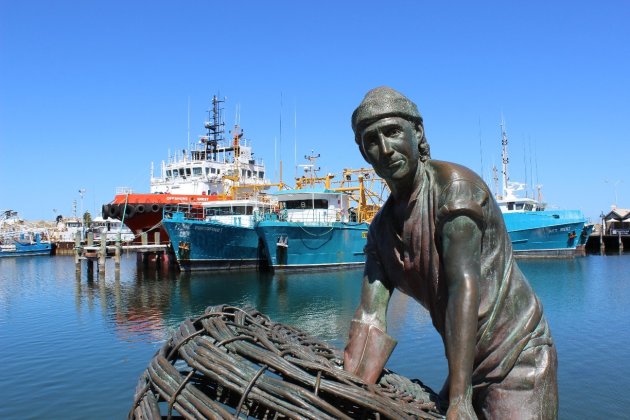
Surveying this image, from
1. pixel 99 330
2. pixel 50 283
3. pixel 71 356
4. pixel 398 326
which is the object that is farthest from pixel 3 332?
pixel 50 283

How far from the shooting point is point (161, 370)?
2268 millimetres

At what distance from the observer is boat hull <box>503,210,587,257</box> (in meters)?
38.2

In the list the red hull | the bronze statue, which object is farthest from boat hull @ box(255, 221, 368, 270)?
the bronze statue

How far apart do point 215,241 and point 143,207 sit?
26.6ft

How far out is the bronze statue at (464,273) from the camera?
1.95 metres

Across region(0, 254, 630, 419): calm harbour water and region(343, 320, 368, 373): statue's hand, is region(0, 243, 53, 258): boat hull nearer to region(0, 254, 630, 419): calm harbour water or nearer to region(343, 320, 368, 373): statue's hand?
region(0, 254, 630, 419): calm harbour water

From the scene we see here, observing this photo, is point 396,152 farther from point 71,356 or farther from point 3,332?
point 3,332

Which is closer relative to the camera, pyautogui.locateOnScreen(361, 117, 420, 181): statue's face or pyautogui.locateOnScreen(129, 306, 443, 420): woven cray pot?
pyautogui.locateOnScreen(129, 306, 443, 420): woven cray pot

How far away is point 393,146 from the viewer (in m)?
2.12

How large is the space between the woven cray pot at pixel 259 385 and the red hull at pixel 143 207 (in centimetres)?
3414

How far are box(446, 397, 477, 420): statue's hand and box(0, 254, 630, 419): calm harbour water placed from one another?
755cm

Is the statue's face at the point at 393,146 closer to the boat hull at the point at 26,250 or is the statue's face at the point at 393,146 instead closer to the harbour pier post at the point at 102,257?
the harbour pier post at the point at 102,257

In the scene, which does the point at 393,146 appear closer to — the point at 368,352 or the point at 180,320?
the point at 368,352

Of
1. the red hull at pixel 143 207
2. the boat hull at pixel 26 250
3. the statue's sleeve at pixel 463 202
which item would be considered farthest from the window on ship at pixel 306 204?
the boat hull at pixel 26 250
